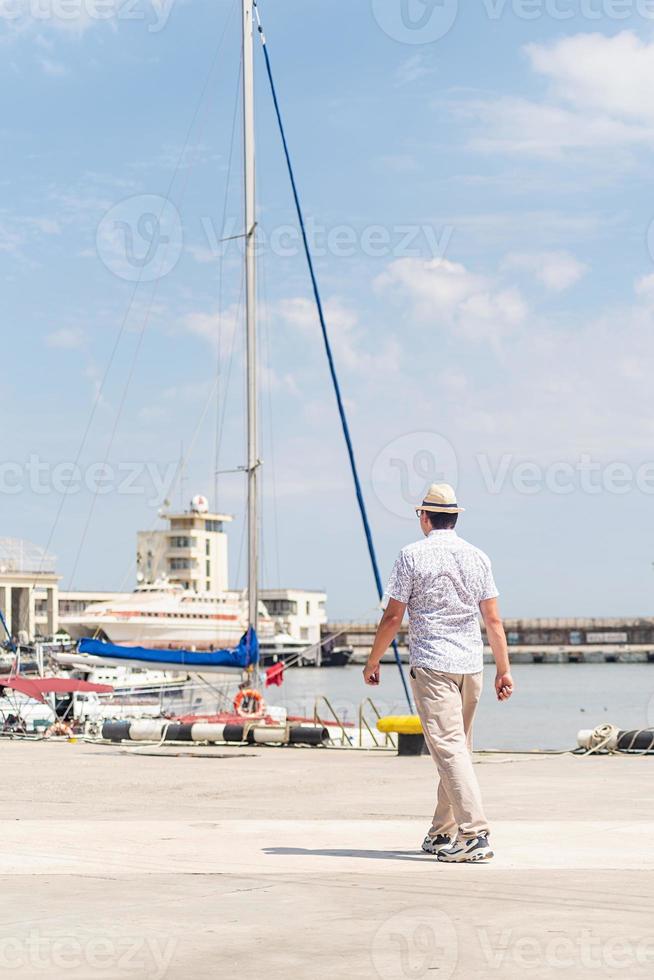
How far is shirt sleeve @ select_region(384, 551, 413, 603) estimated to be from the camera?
8.23 m

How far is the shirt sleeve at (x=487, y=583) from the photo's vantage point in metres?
8.30

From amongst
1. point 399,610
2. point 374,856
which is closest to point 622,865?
point 374,856

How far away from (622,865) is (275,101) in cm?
2863

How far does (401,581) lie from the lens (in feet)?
27.0

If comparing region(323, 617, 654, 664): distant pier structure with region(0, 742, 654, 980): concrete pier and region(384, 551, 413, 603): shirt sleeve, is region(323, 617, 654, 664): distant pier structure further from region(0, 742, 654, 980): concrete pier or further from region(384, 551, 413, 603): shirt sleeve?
region(384, 551, 413, 603): shirt sleeve

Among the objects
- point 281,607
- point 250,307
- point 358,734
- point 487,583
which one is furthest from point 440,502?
point 281,607

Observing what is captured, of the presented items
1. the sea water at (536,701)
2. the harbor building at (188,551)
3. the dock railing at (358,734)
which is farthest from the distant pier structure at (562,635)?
the dock railing at (358,734)

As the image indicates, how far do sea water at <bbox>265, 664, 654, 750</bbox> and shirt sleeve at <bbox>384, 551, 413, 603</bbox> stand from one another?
17539 millimetres

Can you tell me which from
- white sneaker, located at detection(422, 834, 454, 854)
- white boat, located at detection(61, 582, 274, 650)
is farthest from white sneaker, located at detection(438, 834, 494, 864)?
white boat, located at detection(61, 582, 274, 650)

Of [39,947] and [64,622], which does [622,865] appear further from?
[64,622]

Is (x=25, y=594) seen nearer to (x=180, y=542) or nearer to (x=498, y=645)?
(x=180, y=542)

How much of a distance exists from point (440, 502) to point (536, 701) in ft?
252

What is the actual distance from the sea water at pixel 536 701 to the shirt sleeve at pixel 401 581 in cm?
1754

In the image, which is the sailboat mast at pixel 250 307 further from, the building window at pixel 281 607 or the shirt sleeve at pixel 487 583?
the building window at pixel 281 607
